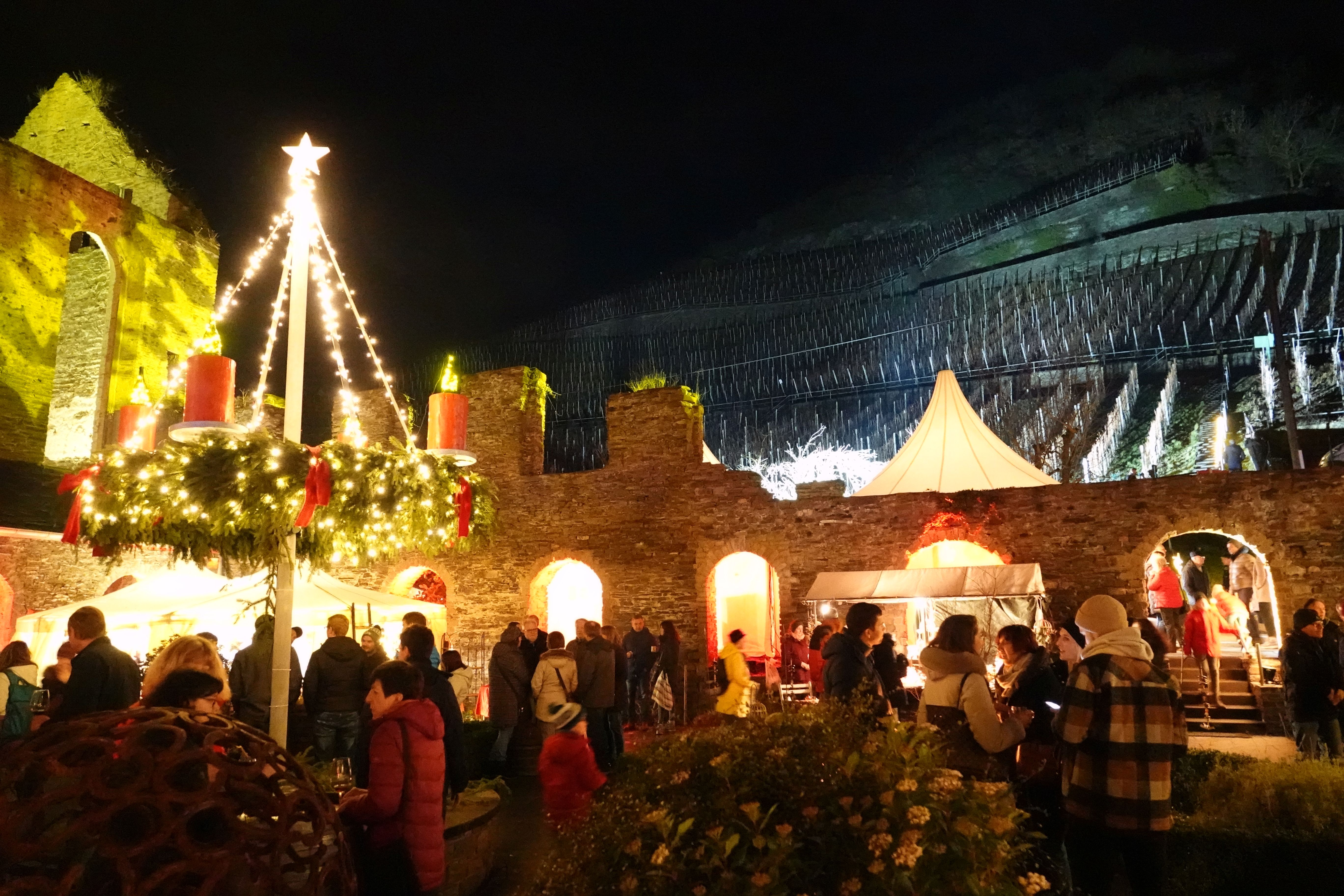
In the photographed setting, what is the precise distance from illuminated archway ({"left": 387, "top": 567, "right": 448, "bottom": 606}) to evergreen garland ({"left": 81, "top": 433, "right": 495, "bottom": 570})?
5.47 metres

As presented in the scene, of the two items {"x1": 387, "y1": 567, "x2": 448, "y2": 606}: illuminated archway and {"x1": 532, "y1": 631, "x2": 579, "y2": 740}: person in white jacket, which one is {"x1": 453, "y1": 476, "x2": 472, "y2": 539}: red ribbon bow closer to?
{"x1": 532, "y1": 631, "x2": 579, "y2": 740}: person in white jacket

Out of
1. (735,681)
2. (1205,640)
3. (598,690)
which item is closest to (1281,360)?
(1205,640)

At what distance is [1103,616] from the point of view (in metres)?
3.51

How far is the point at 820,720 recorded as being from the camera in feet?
9.83

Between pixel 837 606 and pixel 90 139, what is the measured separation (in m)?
17.8

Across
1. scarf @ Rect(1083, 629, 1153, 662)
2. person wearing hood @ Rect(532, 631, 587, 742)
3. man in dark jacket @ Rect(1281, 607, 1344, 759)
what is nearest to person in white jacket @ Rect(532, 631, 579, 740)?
person wearing hood @ Rect(532, 631, 587, 742)

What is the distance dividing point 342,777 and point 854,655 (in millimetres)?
2602

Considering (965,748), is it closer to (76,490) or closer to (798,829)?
(798,829)

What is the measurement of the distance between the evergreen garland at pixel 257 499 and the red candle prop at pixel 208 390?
27 cm

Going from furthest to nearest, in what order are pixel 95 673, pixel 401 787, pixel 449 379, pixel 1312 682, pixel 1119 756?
pixel 1312 682 < pixel 449 379 < pixel 95 673 < pixel 1119 756 < pixel 401 787

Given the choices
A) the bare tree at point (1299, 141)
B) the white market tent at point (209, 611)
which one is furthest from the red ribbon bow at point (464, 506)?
the bare tree at point (1299, 141)

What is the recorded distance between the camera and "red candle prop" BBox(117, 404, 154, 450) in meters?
5.04

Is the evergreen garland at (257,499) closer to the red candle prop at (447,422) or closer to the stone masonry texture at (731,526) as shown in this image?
the red candle prop at (447,422)

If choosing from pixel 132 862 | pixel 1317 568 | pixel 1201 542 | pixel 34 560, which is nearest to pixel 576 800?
pixel 132 862
